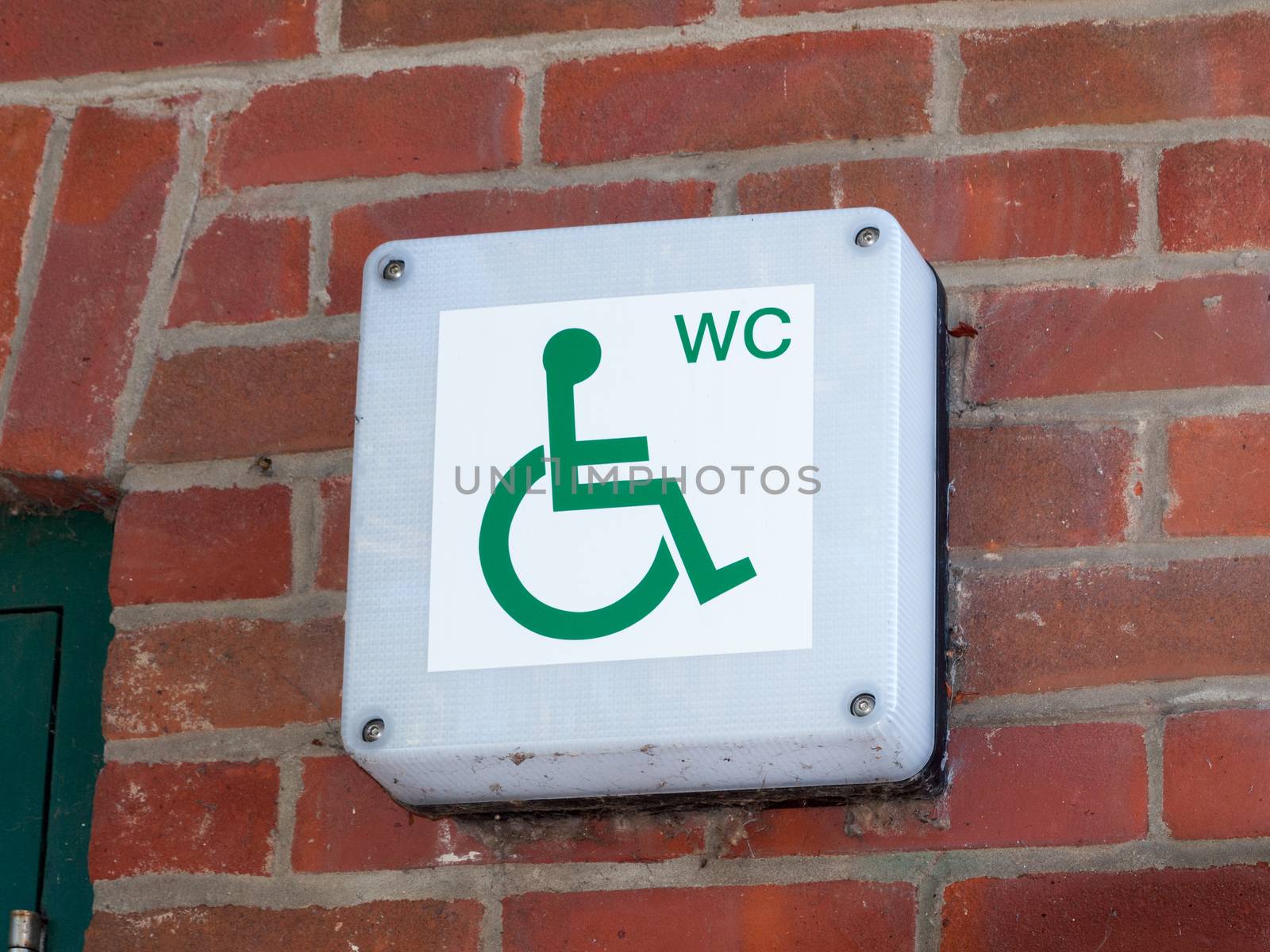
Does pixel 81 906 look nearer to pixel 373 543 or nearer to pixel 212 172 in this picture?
pixel 373 543

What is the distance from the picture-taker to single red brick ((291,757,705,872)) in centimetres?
93

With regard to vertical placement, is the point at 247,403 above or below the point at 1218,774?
above

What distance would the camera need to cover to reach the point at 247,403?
1036 millimetres

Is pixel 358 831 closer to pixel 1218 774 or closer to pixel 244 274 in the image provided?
pixel 244 274

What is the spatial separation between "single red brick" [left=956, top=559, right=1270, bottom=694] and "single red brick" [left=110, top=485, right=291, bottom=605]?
426 millimetres

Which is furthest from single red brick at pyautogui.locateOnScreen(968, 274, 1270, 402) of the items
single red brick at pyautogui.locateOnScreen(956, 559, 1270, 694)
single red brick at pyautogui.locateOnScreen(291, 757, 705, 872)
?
single red brick at pyautogui.locateOnScreen(291, 757, 705, 872)

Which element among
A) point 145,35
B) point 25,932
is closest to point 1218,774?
point 25,932

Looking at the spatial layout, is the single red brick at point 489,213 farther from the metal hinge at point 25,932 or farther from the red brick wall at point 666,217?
the metal hinge at point 25,932

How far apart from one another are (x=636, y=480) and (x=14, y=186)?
533 millimetres

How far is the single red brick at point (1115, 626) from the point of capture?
90 cm

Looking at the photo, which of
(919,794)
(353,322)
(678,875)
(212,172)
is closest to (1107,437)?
(919,794)

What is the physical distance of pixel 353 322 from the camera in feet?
3.40

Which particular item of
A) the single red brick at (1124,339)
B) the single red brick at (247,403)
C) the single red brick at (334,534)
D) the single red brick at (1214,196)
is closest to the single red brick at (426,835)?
the single red brick at (334,534)

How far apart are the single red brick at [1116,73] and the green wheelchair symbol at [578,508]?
12.9 inches
